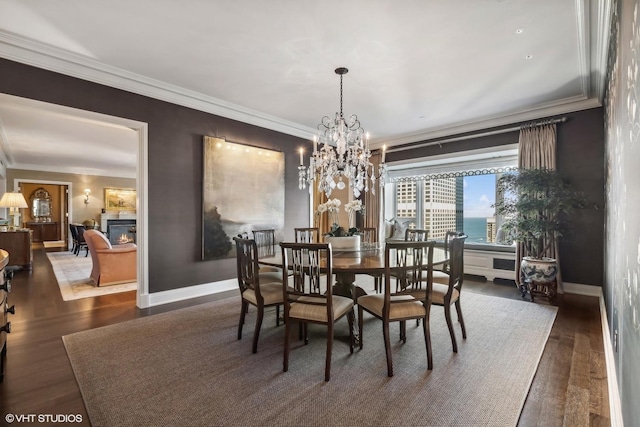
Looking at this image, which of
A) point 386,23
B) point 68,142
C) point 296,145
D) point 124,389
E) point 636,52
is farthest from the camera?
point 68,142

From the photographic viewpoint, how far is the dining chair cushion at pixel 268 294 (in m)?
2.60

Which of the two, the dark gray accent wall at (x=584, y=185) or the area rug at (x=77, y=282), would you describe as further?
the area rug at (x=77, y=282)

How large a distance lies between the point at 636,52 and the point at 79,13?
3.54 metres

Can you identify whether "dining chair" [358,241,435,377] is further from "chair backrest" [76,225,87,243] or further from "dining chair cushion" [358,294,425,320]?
"chair backrest" [76,225,87,243]

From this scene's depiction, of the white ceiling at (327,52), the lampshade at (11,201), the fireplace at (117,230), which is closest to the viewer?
the white ceiling at (327,52)

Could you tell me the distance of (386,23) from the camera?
99.5 inches

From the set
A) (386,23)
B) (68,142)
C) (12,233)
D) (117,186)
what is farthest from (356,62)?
(117,186)

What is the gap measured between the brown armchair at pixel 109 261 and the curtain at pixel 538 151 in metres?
6.14

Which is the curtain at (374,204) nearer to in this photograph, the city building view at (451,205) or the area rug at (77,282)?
the city building view at (451,205)

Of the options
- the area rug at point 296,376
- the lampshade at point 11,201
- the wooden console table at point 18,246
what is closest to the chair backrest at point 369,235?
the area rug at point 296,376

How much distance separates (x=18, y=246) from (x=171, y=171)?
4644mm

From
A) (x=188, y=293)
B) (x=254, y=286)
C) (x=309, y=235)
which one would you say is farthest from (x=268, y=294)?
(x=188, y=293)

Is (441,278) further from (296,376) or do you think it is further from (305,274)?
(296,376)

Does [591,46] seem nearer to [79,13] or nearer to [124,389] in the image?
[79,13]
